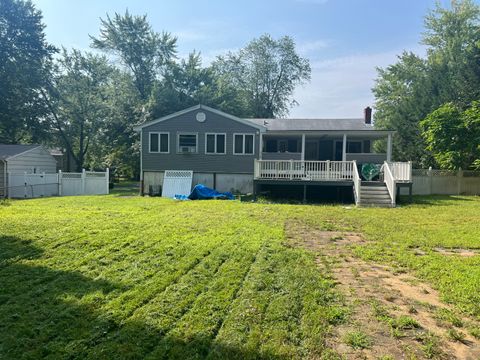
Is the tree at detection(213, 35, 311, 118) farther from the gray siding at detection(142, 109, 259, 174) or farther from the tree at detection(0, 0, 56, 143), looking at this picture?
the gray siding at detection(142, 109, 259, 174)

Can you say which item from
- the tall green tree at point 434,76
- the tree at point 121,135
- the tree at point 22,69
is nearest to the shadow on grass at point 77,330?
the tree at point 121,135

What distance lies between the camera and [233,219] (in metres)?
9.11

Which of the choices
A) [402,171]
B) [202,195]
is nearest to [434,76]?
[402,171]

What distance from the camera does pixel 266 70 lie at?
144 feet

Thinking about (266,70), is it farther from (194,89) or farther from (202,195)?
(202,195)

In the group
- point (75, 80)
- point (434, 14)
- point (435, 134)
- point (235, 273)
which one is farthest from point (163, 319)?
point (434, 14)

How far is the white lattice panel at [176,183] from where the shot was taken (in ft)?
57.9

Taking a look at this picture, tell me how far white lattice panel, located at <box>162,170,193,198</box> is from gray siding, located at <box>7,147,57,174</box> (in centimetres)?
1035

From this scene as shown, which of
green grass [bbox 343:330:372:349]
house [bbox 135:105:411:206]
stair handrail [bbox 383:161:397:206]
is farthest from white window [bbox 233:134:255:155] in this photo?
green grass [bbox 343:330:372:349]

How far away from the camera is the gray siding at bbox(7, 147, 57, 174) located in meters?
20.8

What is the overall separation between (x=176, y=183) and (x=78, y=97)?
64.3 feet

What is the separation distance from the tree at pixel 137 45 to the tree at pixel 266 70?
8.39 meters

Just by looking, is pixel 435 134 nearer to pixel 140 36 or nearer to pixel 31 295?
pixel 31 295

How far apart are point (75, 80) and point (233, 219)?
29.4 m
